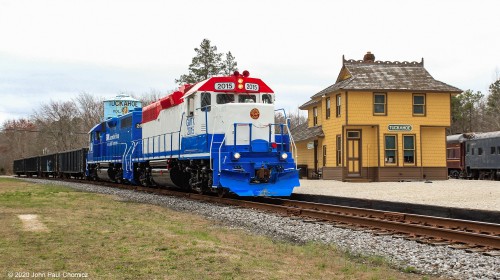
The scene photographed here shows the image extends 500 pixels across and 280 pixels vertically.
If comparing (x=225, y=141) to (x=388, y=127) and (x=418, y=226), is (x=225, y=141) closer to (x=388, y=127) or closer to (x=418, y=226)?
(x=418, y=226)

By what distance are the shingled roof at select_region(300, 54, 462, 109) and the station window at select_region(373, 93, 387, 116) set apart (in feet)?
1.97

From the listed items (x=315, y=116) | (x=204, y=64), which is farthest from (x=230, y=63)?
(x=315, y=116)

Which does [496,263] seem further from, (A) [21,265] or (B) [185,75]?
(B) [185,75]

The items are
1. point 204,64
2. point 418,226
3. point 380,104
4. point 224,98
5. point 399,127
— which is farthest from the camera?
point 204,64

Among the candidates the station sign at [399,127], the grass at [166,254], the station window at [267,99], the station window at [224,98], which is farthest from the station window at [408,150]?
the grass at [166,254]

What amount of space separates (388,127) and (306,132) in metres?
7.82

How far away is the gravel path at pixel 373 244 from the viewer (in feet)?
23.3

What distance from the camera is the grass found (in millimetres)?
6449

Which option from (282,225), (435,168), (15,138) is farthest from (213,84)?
(15,138)

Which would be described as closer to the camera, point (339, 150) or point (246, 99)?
point (246, 99)

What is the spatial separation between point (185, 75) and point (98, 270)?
221 feet

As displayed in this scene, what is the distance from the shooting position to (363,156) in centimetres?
3194

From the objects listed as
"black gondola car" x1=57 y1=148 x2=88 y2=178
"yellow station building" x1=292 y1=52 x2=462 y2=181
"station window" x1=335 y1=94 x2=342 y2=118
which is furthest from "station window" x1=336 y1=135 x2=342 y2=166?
"black gondola car" x1=57 y1=148 x2=88 y2=178

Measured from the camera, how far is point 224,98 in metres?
17.4
